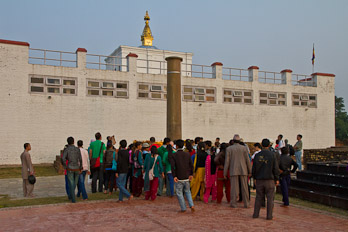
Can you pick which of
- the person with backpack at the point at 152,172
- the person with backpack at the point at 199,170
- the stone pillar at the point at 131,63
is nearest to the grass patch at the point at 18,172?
the stone pillar at the point at 131,63

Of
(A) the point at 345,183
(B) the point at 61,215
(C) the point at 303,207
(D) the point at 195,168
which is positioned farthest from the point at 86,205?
(A) the point at 345,183

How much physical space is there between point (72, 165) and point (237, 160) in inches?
176

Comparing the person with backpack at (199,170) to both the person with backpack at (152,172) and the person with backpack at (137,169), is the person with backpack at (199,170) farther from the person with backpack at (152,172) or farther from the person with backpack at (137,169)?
the person with backpack at (137,169)

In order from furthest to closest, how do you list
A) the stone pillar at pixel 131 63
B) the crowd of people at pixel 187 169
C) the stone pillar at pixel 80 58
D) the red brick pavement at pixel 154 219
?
the stone pillar at pixel 131 63
the stone pillar at pixel 80 58
the crowd of people at pixel 187 169
the red brick pavement at pixel 154 219

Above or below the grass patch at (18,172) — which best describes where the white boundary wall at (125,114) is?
above

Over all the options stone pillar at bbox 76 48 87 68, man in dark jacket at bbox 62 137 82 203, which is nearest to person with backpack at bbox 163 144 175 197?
man in dark jacket at bbox 62 137 82 203

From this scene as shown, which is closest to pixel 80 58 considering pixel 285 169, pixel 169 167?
pixel 169 167

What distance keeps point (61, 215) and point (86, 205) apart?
1267 millimetres

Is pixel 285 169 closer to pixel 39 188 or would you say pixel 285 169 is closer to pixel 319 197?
pixel 319 197

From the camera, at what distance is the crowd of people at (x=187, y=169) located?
26.3 ft

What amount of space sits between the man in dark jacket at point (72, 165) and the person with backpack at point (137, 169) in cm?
160

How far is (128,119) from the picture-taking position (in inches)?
914

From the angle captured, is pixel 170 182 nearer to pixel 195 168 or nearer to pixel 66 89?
pixel 195 168

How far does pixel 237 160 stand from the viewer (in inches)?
356
